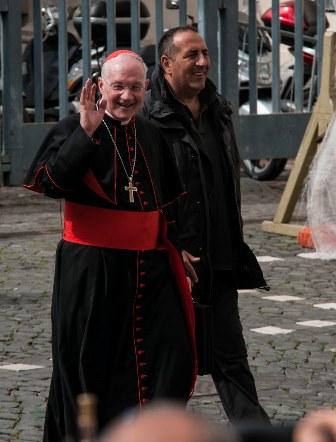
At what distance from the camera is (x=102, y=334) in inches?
184

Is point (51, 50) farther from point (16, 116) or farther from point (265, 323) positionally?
point (265, 323)

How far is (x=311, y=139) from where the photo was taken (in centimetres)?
1130

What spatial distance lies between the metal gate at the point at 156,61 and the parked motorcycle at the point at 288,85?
0.14 metres

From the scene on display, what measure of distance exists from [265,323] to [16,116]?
5.75m

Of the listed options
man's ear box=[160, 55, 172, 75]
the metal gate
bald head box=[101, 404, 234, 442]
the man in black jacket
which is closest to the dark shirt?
the man in black jacket

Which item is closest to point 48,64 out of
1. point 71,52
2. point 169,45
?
point 71,52

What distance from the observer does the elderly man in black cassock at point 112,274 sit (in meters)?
4.67

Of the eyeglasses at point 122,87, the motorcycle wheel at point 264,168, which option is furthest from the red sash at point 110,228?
the motorcycle wheel at point 264,168

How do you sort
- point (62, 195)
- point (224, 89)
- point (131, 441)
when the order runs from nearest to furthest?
point (131, 441)
point (62, 195)
point (224, 89)

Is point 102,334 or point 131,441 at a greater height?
point 131,441

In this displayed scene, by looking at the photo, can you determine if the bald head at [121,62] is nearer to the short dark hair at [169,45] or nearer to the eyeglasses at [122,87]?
the eyeglasses at [122,87]

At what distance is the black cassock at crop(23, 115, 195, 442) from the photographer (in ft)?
15.3

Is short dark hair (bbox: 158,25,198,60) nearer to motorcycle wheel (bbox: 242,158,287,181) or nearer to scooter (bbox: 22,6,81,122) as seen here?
scooter (bbox: 22,6,81,122)

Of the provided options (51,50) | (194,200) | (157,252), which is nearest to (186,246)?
(194,200)
